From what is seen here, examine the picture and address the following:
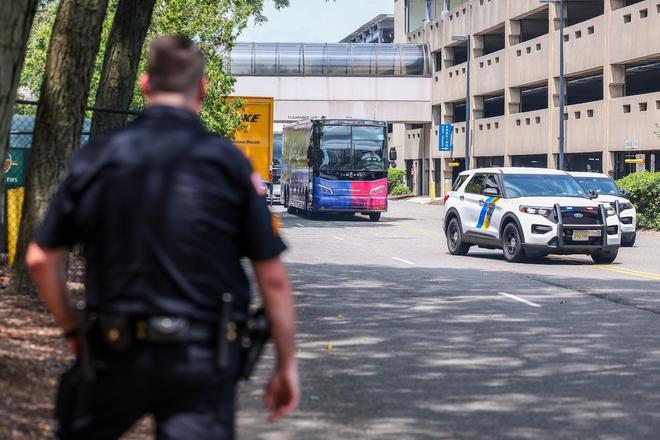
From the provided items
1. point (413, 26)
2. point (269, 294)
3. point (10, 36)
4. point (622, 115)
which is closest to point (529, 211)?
point (10, 36)

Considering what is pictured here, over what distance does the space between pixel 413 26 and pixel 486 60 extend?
67.5ft

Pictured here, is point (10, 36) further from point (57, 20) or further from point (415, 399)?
point (57, 20)

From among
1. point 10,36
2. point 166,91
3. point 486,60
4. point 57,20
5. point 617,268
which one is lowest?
point 617,268

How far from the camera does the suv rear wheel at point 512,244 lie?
2203 centimetres

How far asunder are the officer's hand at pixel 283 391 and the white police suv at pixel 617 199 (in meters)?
23.2

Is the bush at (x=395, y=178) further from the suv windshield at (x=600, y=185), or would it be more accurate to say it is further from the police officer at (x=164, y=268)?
the police officer at (x=164, y=268)

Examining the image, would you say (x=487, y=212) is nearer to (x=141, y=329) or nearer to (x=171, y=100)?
(x=171, y=100)

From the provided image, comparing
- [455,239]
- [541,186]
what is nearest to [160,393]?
[541,186]

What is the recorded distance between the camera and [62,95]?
39.7ft

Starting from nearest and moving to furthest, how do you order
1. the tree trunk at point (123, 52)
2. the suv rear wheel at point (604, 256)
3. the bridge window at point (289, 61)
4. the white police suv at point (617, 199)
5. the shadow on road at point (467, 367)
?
the shadow on road at point (467, 367)
the tree trunk at point (123, 52)
the suv rear wheel at point (604, 256)
the white police suv at point (617, 199)
the bridge window at point (289, 61)

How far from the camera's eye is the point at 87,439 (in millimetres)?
3781

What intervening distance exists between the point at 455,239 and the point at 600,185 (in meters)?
5.36

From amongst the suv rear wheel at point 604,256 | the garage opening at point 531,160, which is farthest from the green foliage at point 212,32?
the garage opening at point 531,160

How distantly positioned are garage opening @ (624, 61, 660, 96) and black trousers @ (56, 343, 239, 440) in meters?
Result: 49.5
